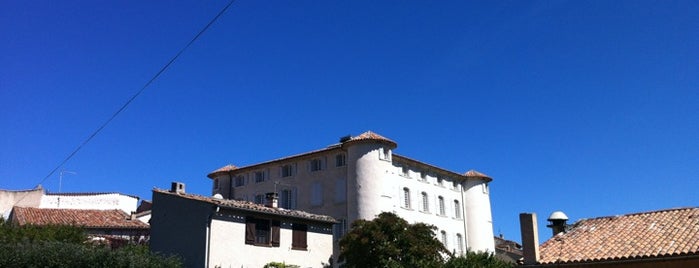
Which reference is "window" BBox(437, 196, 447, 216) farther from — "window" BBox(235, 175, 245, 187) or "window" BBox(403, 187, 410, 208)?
"window" BBox(235, 175, 245, 187)

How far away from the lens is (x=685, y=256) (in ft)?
64.1

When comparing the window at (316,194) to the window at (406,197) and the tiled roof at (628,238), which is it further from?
the tiled roof at (628,238)

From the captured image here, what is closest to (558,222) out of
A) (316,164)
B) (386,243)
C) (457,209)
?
(386,243)

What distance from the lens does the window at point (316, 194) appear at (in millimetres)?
49303

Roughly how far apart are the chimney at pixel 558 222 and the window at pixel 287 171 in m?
28.2

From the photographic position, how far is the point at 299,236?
31578 mm

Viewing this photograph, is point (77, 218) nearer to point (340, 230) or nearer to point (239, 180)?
point (239, 180)

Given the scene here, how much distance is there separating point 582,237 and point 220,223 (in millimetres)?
14705

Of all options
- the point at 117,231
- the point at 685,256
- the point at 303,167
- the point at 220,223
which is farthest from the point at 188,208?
the point at 303,167

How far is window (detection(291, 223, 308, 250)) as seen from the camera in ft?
102

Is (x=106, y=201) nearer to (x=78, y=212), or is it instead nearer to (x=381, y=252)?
(x=78, y=212)

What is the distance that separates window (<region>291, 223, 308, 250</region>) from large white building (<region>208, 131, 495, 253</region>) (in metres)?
12.6

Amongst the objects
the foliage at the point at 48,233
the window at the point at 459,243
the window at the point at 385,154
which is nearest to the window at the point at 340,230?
the window at the point at 385,154

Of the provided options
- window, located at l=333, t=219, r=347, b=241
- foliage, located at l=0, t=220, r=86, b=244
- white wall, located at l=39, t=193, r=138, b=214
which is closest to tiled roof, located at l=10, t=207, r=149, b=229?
foliage, located at l=0, t=220, r=86, b=244
